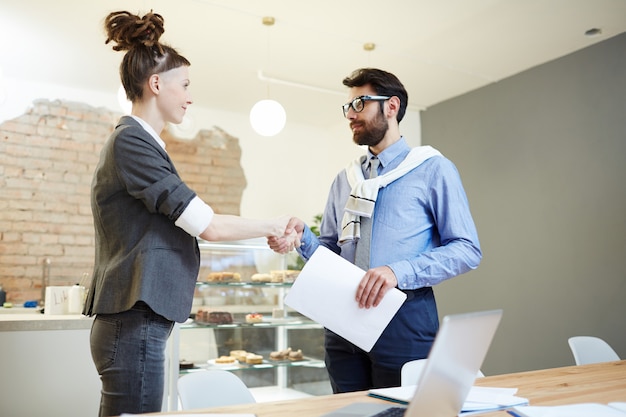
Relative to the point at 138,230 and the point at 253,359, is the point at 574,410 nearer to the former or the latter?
the point at 138,230

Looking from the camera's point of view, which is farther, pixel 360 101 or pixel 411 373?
pixel 360 101

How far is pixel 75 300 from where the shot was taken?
276cm

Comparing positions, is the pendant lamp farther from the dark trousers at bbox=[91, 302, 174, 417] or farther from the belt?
the dark trousers at bbox=[91, 302, 174, 417]

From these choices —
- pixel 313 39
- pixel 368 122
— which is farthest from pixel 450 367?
pixel 313 39

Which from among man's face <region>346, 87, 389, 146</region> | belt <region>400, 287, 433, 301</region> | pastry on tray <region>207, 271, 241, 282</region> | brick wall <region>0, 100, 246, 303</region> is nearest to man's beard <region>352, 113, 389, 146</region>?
man's face <region>346, 87, 389, 146</region>

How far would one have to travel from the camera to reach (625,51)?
3.71 metres

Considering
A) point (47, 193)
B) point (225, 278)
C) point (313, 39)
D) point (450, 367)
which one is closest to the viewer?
point (450, 367)

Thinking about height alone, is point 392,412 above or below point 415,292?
below

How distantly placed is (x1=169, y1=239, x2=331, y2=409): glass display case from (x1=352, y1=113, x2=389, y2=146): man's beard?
1801 mm

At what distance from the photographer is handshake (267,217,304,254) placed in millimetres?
1850

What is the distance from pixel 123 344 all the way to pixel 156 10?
8.98ft

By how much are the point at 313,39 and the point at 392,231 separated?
244cm

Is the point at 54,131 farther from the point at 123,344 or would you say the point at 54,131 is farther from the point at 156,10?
the point at 123,344

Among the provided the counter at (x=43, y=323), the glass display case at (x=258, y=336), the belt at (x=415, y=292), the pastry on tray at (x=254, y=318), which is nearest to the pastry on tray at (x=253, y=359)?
the glass display case at (x=258, y=336)
